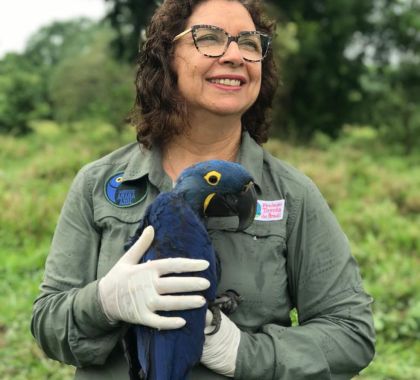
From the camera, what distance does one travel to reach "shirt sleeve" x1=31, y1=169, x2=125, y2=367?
1931 mm

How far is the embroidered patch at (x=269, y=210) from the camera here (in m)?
2.11

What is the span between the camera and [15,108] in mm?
14289

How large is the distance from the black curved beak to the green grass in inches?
108

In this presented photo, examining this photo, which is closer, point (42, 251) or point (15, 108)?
point (42, 251)

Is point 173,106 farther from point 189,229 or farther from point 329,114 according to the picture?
point 329,114

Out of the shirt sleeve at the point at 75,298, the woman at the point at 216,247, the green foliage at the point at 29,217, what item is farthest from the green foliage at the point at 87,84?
the shirt sleeve at the point at 75,298

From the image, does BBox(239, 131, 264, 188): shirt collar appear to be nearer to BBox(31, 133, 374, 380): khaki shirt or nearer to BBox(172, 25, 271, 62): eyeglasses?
BBox(31, 133, 374, 380): khaki shirt

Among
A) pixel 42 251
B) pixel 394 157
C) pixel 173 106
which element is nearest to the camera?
pixel 173 106

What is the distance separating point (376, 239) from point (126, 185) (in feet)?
17.3

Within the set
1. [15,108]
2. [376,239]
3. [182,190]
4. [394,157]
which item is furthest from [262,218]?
[15,108]

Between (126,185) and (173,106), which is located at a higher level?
(173,106)

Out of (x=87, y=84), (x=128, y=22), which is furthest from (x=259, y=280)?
(x=87, y=84)

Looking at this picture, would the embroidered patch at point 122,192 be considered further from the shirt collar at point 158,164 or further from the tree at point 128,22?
the tree at point 128,22

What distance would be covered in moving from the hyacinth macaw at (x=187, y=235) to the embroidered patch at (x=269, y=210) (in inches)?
5.3
